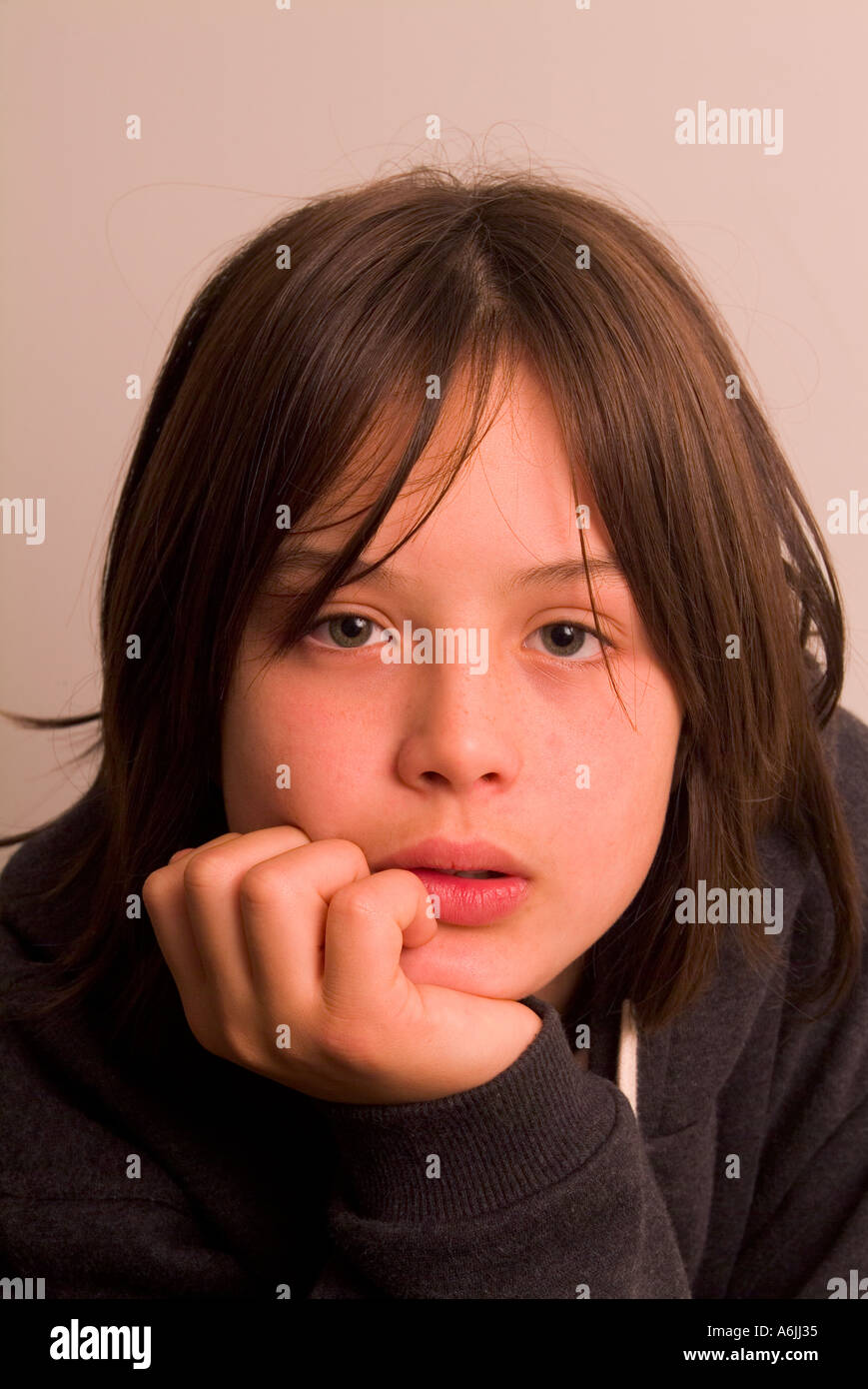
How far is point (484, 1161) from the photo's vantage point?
1.12m

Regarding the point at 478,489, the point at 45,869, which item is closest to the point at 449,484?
the point at 478,489

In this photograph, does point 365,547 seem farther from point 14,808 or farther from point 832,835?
point 14,808

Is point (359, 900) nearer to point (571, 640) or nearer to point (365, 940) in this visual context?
point (365, 940)

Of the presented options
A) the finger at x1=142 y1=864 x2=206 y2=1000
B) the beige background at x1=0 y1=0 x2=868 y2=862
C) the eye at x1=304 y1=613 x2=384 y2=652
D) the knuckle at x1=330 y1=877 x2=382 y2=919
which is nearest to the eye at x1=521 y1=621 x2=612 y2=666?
the eye at x1=304 y1=613 x2=384 y2=652

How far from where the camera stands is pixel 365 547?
1084mm

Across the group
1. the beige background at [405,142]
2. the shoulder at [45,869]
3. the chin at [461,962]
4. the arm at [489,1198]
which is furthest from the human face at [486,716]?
the beige background at [405,142]

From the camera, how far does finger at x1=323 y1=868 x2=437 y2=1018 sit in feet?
3.46

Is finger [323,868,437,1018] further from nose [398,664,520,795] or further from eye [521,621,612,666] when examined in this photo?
eye [521,621,612,666]

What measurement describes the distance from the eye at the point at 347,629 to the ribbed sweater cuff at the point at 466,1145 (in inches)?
14.4

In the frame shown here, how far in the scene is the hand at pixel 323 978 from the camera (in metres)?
1.07
